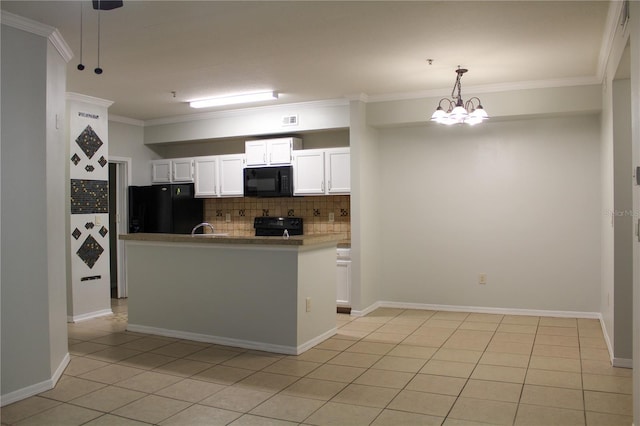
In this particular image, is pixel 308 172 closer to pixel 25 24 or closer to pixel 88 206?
pixel 88 206

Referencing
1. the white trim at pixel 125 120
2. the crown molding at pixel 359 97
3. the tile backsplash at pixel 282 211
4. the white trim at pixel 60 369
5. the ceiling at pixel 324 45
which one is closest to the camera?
the ceiling at pixel 324 45

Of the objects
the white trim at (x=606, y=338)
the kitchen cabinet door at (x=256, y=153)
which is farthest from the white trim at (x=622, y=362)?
the kitchen cabinet door at (x=256, y=153)

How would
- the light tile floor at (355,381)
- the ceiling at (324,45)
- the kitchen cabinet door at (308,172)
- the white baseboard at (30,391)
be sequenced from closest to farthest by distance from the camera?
the light tile floor at (355,381) → the white baseboard at (30,391) → the ceiling at (324,45) → the kitchen cabinet door at (308,172)

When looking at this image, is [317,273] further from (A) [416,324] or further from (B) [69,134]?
(B) [69,134]

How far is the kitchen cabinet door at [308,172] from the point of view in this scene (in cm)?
643

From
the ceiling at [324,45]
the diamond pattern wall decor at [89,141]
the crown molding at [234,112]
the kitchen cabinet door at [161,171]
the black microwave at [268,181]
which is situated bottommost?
the black microwave at [268,181]

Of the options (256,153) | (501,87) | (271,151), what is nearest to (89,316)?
(256,153)

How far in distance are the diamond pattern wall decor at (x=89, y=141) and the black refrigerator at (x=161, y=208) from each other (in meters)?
1.32

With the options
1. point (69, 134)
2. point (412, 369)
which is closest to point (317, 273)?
point (412, 369)

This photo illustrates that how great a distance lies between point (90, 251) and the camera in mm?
5996

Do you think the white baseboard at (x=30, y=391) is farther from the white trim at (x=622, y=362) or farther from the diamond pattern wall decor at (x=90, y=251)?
the white trim at (x=622, y=362)

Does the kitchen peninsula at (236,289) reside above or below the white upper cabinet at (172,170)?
below

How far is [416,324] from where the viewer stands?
5.55 metres

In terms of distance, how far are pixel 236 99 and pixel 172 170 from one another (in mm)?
1985
